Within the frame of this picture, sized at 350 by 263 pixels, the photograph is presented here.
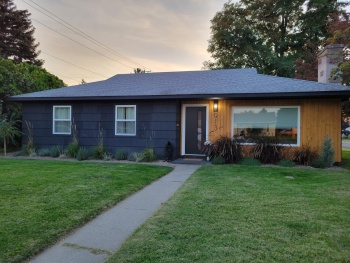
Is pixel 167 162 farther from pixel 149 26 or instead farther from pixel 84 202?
pixel 149 26

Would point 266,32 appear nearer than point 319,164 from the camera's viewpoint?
No

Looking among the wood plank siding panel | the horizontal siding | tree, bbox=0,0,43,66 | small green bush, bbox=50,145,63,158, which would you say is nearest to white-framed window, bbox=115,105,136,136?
the horizontal siding

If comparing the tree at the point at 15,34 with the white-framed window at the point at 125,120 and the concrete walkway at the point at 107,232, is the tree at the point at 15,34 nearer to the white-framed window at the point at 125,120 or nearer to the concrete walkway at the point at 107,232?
the white-framed window at the point at 125,120

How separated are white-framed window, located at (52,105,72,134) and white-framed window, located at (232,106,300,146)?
21.9 feet

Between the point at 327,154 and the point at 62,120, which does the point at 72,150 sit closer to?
the point at 62,120

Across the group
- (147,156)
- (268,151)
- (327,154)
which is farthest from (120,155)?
(327,154)

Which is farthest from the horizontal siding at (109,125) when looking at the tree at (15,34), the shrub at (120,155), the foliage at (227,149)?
the tree at (15,34)

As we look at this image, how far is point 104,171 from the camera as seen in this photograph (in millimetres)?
7121

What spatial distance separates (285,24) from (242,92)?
58.3ft

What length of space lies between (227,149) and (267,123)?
69.7 inches

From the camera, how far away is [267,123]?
9.53 meters

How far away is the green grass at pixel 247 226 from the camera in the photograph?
8.72 ft

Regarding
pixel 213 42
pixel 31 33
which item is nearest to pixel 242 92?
pixel 213 42

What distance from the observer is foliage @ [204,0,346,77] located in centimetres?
2075
